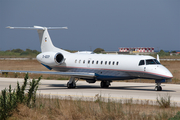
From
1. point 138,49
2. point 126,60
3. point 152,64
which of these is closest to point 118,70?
point 126,60

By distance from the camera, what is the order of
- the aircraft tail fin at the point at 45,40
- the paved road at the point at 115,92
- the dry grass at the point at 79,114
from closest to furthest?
the dry grass at the point at 79,114 → the paved road at the point at 115,92 → the aircraft tail fin at the point at 45,40

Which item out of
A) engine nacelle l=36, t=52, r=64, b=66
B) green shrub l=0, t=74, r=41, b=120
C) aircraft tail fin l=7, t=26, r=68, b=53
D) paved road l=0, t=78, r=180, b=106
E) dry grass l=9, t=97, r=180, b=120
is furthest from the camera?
aircraft tail fin l=7, t=26, r=68, b=53

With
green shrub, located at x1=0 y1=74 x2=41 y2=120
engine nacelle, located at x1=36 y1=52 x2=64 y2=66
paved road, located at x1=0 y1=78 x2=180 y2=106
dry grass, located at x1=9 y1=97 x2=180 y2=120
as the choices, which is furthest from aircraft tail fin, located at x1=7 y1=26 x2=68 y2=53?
dry grass, located at x1=9 y1=97 x2=180 y2=120

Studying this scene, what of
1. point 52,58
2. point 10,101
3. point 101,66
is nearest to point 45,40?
point 52,58

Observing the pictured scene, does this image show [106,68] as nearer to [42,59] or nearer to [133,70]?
[133,70]

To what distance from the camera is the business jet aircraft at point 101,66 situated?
2183cm

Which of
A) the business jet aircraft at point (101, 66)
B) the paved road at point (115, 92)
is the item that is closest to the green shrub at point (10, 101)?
the paved road at point (115, 92)

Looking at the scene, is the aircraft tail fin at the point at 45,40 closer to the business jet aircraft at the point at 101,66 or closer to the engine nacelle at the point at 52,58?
the business jet aircraft at the point at 101,66

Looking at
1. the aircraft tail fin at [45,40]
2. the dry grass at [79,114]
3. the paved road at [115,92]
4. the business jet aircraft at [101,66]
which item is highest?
the aircraft tail fin at [45,40]

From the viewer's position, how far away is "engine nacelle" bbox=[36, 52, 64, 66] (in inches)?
1027

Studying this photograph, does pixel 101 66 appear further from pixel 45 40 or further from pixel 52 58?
pixel 45 40

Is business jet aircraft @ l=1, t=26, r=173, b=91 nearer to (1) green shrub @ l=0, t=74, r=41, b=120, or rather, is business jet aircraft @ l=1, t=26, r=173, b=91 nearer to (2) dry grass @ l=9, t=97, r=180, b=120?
(2) dry grass @ l=9, t=97, r=180, b=120

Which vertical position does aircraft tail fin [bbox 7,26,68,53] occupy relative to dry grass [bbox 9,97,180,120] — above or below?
above

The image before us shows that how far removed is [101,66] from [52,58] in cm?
461
